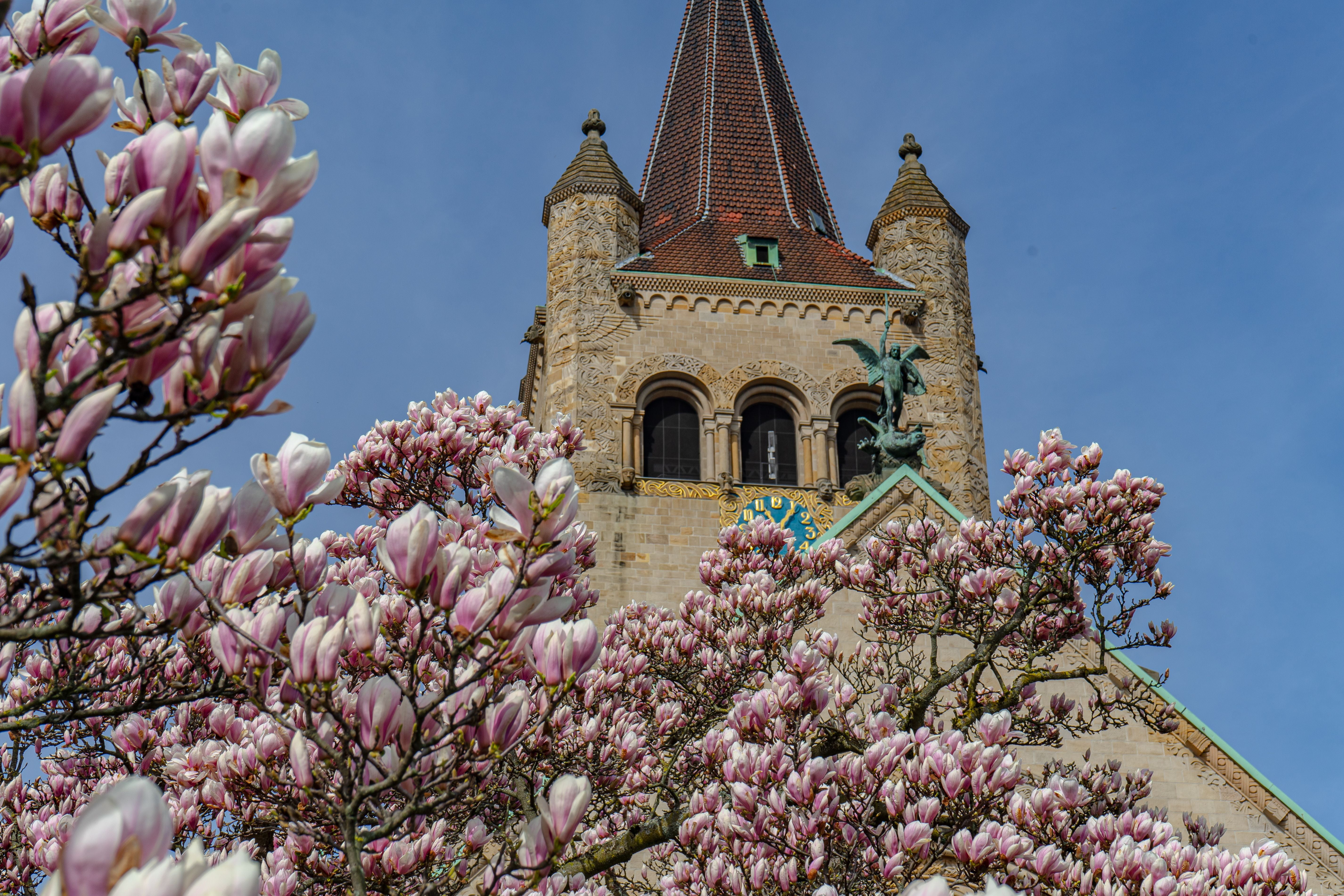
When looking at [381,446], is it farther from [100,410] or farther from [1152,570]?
[100,410]

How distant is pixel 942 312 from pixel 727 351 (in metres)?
6.14

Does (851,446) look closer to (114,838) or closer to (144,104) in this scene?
(144,104)

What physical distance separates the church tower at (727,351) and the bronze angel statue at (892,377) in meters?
6.41

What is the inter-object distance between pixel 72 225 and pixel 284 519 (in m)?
1.12

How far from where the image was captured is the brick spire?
34812 millimetres

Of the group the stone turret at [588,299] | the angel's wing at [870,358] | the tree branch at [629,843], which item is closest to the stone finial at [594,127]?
the stone turret at [588,299]

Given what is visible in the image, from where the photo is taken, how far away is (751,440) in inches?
1251

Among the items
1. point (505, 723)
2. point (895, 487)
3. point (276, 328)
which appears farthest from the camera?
point (895, 487)

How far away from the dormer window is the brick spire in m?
0.13

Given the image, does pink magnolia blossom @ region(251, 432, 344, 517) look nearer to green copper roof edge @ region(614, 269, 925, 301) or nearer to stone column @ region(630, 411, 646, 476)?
stone column @ region(630, 411, 646, 476)

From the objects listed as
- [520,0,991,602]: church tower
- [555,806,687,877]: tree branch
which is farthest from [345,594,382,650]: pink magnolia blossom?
[520,0,991,602]: church tower

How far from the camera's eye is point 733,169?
3856 centimetres

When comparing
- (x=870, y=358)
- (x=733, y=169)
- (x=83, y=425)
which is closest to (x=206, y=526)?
(x=83, y=425)

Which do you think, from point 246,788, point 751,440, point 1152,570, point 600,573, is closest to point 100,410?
point 246,788
